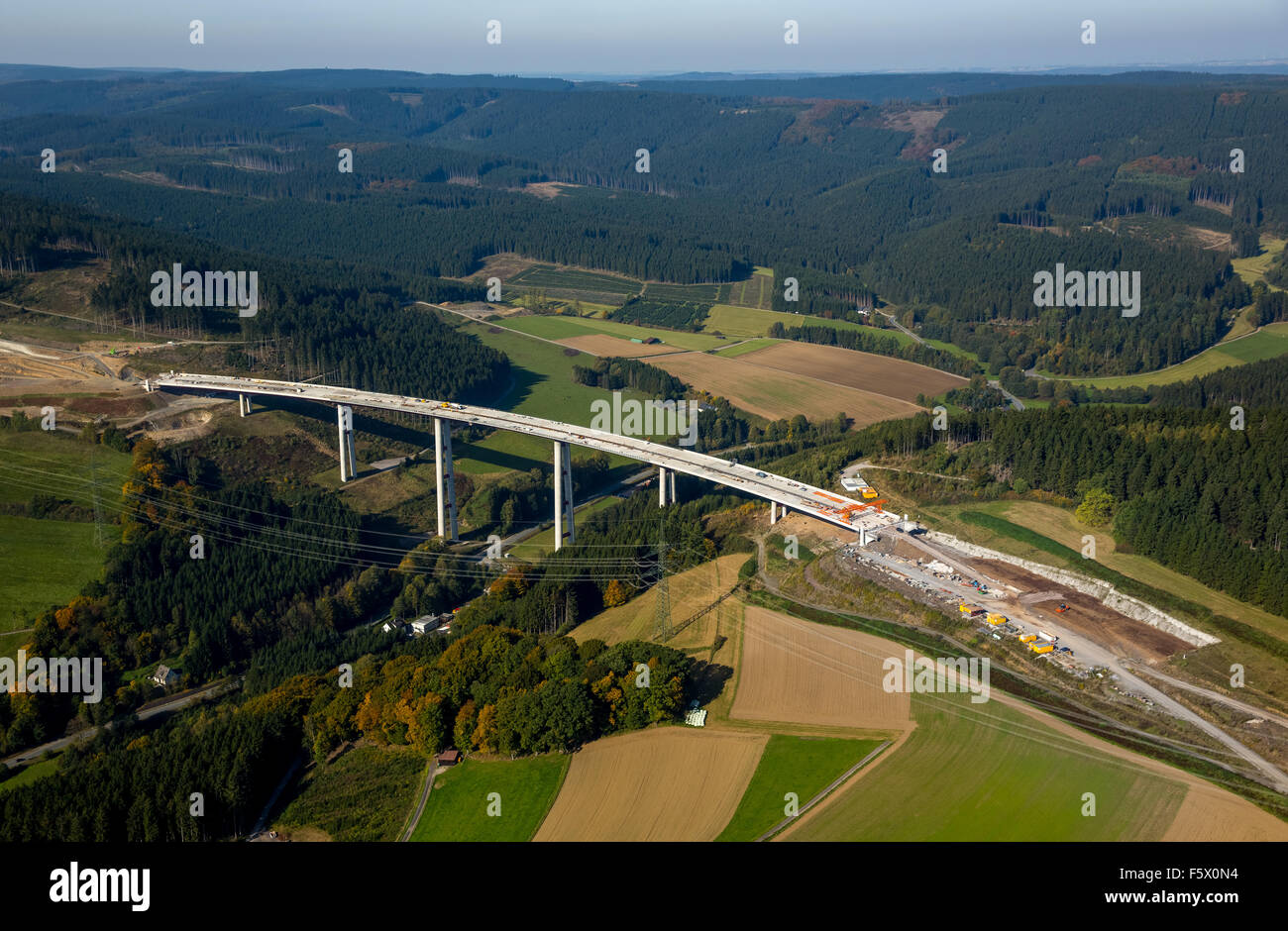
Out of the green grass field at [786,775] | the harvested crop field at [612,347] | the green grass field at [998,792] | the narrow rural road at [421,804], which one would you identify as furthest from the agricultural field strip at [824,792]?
the harvested crop field at [612,347]

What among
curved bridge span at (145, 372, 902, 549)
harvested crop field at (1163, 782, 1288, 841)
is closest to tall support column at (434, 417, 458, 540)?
curved bridge span at (145, 372, 902, 549)

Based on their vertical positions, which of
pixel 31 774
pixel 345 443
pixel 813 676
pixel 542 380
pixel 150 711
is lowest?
pixel 31 774

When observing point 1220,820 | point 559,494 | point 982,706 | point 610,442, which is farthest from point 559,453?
point 1220,820

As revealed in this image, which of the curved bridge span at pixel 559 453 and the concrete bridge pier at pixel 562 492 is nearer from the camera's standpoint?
the curved bridge span at pixel 559 453

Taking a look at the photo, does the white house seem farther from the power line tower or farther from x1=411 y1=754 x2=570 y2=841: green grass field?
the power line tower

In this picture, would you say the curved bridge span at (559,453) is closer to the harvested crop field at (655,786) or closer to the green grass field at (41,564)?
the harvested crop field at (655,786)

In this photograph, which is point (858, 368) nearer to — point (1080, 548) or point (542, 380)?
point (542, 380)
